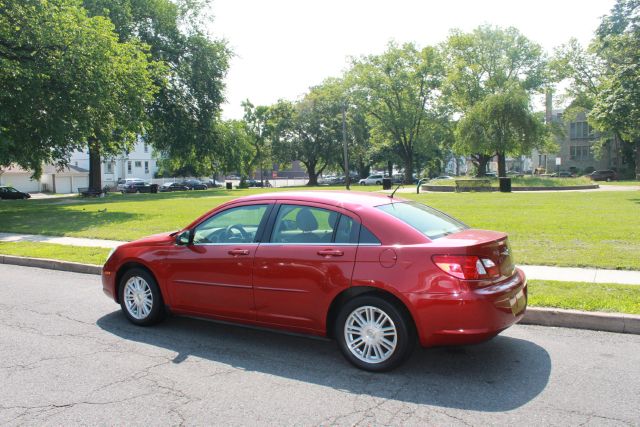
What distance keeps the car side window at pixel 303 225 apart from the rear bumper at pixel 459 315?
3.44ft

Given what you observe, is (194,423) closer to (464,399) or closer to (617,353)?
(464,399)

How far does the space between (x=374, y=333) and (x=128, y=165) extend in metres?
85.2

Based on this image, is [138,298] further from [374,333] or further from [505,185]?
[505,185]

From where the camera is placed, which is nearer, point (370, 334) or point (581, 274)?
point (370, 334)

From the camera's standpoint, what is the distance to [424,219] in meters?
5.07

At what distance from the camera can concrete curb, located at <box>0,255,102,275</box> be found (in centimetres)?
990

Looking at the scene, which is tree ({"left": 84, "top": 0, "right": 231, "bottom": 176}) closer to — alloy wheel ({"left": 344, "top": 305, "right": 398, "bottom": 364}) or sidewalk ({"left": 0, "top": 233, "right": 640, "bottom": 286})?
sidewalk ({"left": 0, "top": 233, "right": 640, "bottom": 286})

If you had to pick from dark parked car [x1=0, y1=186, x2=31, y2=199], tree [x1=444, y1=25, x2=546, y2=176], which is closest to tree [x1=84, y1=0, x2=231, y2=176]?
dark parked car [x1=0, y1=186, x2=31, y2=199]

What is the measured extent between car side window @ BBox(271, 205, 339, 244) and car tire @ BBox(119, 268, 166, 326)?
1.73 m

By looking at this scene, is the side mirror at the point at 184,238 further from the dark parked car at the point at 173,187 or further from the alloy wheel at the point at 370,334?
the dark parked car at the point at 173,187

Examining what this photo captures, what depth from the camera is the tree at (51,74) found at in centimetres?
1988

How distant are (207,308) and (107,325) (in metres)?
1.53

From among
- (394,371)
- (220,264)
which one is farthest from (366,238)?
(220,264)

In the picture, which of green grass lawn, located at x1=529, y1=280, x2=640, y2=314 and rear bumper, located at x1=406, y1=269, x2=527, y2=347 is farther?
green grass lawn, located at x1=529, y1=280, x2=640, y2=314
